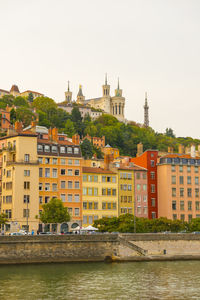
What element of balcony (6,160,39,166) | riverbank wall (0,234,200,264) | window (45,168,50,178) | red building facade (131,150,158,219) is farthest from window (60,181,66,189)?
riverbank wall (0,234,200,264)

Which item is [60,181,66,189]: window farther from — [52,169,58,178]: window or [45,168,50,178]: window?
[45,168,50,178]: window

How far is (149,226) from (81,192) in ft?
52.0

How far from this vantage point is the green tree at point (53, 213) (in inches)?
3401

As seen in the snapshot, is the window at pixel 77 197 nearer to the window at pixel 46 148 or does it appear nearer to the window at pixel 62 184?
the window at pixel 62 184

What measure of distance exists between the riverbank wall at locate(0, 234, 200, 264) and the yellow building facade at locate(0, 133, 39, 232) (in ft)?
63.1

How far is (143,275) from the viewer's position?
194 feet

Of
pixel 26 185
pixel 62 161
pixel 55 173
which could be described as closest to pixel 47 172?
pixel 55 173

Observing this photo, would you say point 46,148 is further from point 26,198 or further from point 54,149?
point 26,198

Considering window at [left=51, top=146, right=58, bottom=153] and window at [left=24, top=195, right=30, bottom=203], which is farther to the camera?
window at [left=51, top=146, right=58, bottom=153]

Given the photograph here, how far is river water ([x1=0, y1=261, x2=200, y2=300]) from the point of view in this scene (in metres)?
47.8

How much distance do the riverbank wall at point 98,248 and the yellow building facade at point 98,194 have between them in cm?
2290

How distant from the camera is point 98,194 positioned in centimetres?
10100

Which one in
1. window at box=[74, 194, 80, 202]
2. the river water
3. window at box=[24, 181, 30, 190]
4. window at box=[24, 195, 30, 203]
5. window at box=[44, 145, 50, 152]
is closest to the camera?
the river water

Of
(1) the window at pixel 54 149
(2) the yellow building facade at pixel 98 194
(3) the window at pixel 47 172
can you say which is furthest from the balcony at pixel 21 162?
(2) the yellow building facade at pixel 98 194
